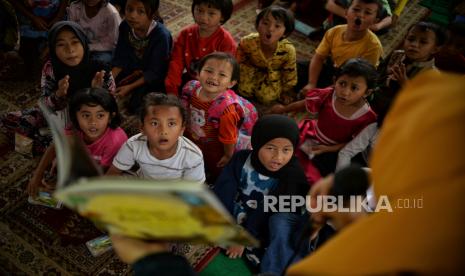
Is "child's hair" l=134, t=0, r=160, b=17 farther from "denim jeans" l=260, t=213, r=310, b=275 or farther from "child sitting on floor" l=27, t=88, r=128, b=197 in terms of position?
"denim jeans" l=260, t=213, r=310, b=275

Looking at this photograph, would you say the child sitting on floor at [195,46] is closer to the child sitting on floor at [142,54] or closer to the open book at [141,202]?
the child sitting on floor at [142,54]

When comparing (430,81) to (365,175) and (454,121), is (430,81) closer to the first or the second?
(454,121)

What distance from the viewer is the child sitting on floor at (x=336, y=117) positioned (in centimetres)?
228

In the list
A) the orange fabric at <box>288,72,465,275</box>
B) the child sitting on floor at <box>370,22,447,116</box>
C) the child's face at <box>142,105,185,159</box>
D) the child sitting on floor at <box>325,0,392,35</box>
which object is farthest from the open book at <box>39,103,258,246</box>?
the child sitting on floor at <box>325,0,392,35</box>

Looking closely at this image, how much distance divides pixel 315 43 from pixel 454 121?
118 inches

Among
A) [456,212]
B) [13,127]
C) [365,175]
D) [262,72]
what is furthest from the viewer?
[262,72]

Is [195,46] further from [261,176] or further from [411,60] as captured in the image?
[411,60]

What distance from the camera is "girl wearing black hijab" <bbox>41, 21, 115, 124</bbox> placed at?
2.32 m

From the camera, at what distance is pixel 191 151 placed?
210 cm

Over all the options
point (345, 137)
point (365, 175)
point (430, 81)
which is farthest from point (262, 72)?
point (430, 81)

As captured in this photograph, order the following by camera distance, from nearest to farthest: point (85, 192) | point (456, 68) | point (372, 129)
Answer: point (85, 192) → point (372, 129) → point (456, 68)

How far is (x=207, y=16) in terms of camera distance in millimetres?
2668

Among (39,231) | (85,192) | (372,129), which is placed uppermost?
(85,192)

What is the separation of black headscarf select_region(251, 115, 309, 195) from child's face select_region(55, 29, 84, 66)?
1087mm
